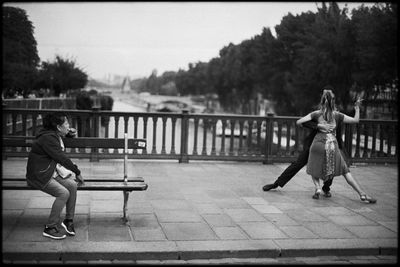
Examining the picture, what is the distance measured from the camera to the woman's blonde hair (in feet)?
28.3

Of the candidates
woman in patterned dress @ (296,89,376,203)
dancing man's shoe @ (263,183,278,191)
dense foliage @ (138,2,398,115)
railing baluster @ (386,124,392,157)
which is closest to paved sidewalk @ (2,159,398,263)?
dancing man's shoe @ (263,183,278,191)

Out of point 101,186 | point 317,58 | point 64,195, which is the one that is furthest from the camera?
point 317,58

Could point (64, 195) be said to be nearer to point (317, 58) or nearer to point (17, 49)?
point (17, 49)

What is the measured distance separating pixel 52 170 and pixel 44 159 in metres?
0.15

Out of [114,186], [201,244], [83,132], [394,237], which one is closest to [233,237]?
[201,244]

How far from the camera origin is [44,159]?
6.23 meters

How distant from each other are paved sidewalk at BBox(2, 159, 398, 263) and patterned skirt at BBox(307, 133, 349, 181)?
1.50 feet

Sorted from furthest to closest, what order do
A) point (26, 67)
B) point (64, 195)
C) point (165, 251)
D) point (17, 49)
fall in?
point (26, 67) < point (17, 49) < point (64, 195) < point (165, 251)

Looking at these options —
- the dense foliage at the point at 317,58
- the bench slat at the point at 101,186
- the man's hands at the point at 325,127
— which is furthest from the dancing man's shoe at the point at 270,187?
the dense foliage at the point at 317,58

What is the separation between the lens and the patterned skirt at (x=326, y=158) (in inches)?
342

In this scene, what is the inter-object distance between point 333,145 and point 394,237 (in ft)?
7.70

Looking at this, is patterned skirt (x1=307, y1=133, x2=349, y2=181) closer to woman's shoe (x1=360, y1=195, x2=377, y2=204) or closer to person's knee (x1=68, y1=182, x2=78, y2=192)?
woman's shoe (x1=360, y1=195, x2=377, y2=204)

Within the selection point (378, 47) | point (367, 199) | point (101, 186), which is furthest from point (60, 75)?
point (101, 186)

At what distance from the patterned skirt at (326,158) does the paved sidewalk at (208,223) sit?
457 mm
